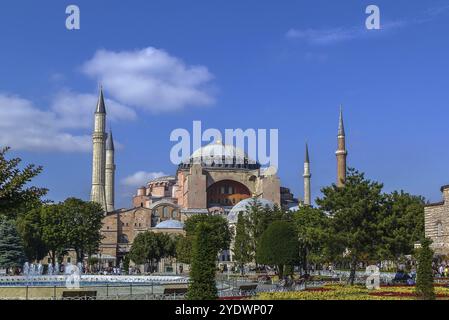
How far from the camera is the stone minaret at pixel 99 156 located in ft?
227

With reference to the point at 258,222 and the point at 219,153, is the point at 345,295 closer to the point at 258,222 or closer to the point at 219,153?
the point at 258,222

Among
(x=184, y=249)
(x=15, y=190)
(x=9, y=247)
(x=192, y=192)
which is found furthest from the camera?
(x=192, y=192)

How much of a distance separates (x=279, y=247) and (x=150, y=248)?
2305cm

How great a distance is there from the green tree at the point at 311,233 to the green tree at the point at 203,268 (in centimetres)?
1065

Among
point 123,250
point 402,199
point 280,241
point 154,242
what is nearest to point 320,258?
point 280,241

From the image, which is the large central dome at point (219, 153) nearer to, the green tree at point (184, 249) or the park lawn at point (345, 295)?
the green tree at point (184, 249)

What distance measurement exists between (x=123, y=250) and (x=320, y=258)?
44.5m

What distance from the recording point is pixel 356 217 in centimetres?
2439

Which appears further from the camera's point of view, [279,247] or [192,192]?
[192,192]

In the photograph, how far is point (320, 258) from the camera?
28.8 meters

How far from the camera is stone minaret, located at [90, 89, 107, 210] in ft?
227

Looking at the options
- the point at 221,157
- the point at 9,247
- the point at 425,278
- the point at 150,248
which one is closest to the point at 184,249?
the point at 150,248

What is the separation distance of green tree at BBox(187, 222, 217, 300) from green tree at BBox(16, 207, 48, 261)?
3532 centimetres
